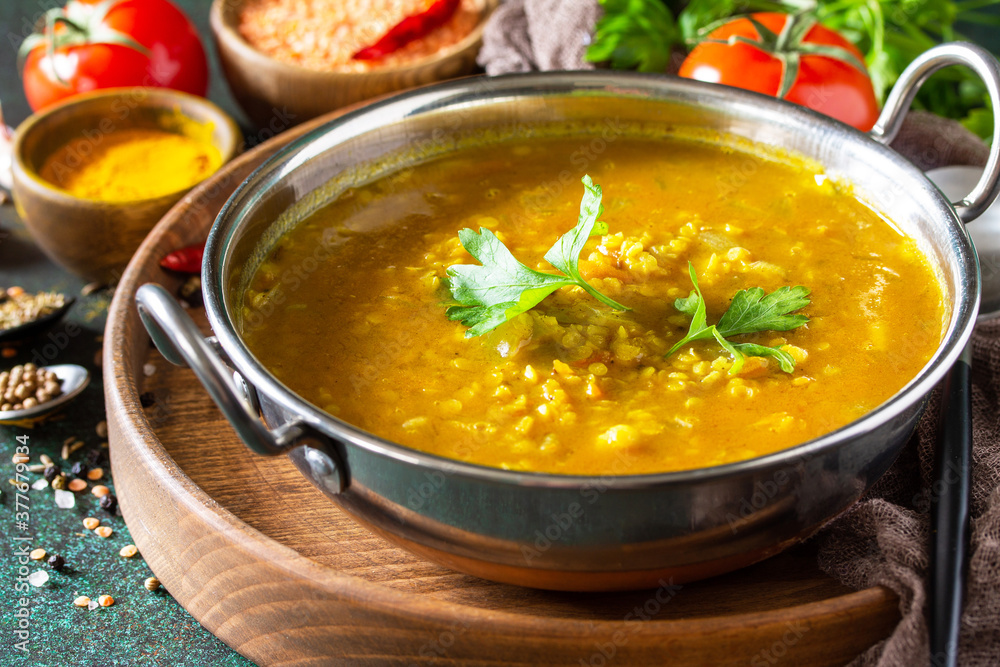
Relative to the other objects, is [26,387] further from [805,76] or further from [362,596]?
[805,76]

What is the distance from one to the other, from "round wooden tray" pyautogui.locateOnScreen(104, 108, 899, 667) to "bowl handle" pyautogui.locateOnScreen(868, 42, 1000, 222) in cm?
97

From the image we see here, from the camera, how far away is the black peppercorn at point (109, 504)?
2.51 meters

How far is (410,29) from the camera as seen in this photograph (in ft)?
13.7

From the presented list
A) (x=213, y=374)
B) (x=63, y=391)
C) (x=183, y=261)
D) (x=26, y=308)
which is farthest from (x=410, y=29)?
(x=213, y=374)

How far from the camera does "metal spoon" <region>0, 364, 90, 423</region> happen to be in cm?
269

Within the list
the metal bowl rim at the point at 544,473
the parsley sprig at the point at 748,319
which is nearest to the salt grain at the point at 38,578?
the metal bowl rim at the point at 544,473

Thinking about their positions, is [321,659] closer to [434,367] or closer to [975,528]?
[434,367]

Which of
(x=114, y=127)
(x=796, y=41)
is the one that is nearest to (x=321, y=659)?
(x=114, y=127)

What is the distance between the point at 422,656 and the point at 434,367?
598mm

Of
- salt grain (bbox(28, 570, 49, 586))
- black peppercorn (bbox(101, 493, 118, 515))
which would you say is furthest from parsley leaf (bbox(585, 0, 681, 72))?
salt grain (bbox(28, 570, 49, 586))

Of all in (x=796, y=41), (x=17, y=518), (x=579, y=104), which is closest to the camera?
(x=17, y=518)

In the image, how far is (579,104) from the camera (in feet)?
9.82

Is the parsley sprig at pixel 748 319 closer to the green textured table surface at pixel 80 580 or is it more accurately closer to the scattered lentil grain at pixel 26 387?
the green textured table surface at pixel 80 580

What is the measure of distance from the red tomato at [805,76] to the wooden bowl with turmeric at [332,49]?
3.54 feet
